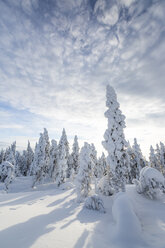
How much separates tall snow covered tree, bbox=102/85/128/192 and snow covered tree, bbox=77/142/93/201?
254 centimetres

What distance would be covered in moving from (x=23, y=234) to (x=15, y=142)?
138ft

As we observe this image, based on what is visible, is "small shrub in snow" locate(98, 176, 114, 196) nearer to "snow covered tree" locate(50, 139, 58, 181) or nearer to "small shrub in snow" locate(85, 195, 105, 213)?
"small shrub in snow" locate(85, 195, 105, 213)

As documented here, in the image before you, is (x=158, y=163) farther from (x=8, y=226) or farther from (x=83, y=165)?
(x=8, y=226)

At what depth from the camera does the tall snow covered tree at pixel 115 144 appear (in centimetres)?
1384

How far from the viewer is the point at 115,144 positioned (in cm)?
1485

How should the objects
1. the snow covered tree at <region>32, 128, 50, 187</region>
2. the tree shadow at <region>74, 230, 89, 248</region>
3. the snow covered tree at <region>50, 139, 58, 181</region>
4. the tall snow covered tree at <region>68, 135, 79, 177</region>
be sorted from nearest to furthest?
the tree shadow at <region>74, 230, 89, 248</region> < the snow covered tree at <region>32, 128, 50, 187</region> < the snow covered tree at <region>50, 139, 58, 181</region> < the tall snow covered tree at <region>68, 135, 79, 177</region>

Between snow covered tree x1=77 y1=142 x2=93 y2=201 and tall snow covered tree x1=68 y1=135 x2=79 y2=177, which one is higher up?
tall snow covered tree x1=68 y1=135 x2=79 y2=177

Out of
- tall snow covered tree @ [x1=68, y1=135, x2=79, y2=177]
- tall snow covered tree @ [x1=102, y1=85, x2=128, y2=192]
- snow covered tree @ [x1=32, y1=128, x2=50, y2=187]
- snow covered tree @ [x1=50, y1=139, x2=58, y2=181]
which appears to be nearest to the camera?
tall snow covered tree @ [x1=102, y1=85, x2=128, y2=192]

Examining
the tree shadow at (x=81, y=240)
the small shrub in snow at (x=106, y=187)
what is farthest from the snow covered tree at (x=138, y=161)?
the tree shadow at (x=81, y=240)

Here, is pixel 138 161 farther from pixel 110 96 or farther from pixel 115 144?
pixel 110 96

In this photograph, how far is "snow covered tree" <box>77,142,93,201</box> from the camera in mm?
14408

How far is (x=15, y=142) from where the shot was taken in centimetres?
4153

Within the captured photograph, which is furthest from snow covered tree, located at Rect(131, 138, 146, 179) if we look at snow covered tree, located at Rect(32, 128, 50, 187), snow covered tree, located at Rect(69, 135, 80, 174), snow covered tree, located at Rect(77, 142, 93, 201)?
snow covered tree, located at Rect(32, 128, 50, 187)

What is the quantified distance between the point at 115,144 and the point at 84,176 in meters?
5.58
